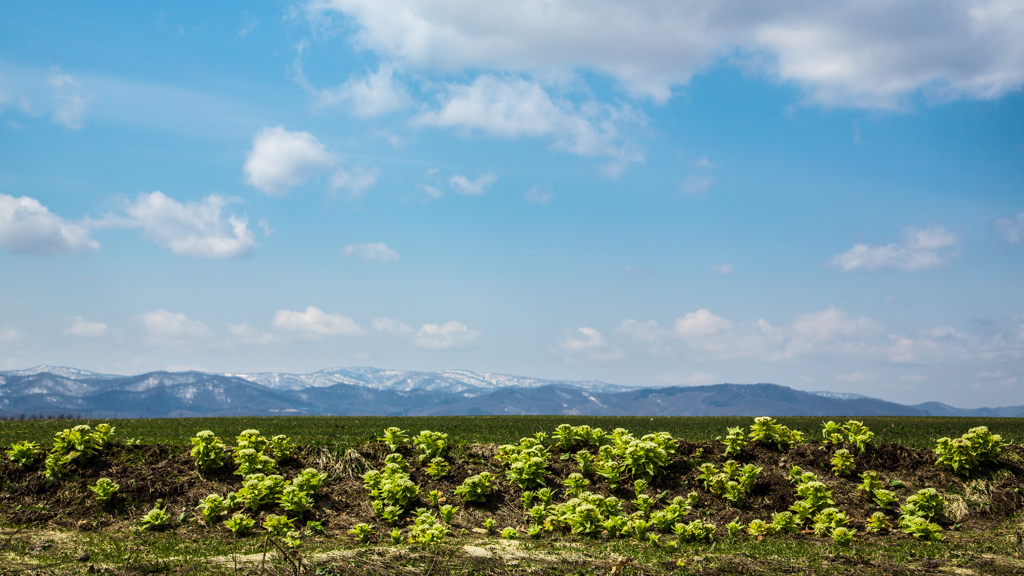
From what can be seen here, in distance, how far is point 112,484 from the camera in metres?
13.2

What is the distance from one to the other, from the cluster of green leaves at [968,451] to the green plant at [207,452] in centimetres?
1798

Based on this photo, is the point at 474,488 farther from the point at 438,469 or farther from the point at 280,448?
the point at 280,448

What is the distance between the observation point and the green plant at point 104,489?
13008mm

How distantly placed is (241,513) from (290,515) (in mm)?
1061

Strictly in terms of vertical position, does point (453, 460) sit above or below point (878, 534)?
above

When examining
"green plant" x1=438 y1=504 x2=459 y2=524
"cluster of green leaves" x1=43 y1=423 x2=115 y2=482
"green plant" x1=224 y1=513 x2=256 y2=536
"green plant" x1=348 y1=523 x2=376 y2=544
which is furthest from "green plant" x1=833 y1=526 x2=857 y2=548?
"cluster of green leaves" x1=43 y1=423 x2=115 y2=482

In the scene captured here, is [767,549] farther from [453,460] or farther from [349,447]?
[349,447]

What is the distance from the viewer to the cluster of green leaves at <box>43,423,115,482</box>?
14.1m

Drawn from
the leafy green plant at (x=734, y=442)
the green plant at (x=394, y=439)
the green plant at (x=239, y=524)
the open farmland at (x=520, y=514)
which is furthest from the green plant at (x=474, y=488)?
the leafy green plant at (x=734, y=442)

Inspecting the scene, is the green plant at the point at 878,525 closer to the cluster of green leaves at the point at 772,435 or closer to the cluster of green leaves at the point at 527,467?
the cluster of green leaves at the point at 772,435

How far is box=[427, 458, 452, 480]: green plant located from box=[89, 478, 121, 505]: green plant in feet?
22.1

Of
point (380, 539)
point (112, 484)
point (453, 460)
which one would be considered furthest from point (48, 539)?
point (453, 460)

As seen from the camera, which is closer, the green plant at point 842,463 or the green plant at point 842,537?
the green plant at point 842,537

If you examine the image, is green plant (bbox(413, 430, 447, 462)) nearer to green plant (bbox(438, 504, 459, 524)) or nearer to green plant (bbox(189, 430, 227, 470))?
green plant (bbox(438, 504, 459, 524))
